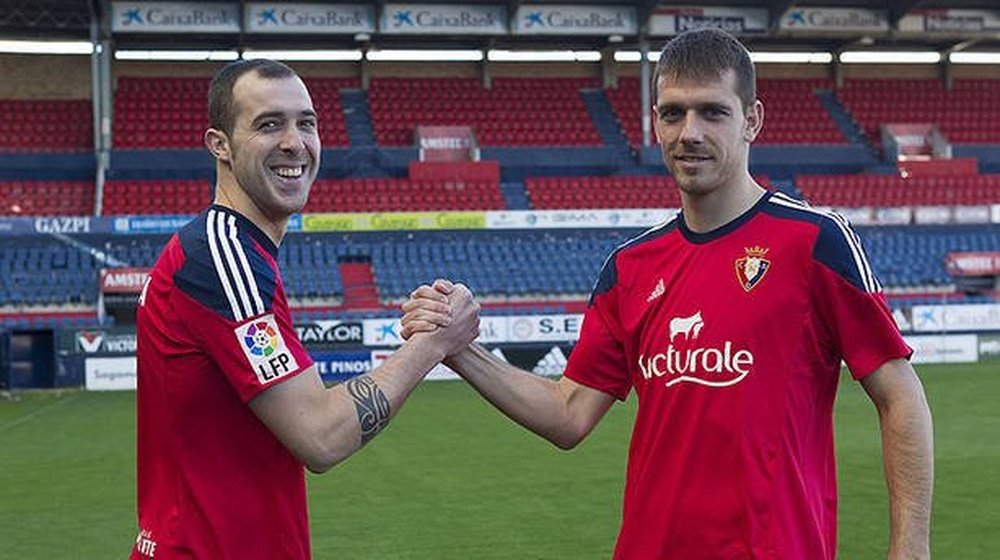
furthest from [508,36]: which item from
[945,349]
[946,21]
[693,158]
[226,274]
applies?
[226,274]

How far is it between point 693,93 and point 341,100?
3326cm

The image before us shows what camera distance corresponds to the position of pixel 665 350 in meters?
3.12

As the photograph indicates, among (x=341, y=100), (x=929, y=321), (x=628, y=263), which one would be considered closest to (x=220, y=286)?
(x=628, y=263)

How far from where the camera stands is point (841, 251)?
2.97 metres

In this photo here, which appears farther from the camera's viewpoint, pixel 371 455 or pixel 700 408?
pixel 371 455

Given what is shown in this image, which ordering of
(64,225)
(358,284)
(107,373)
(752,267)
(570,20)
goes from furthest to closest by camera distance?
(570,20) < (358,284) < (64,225) < (107,373) < (752,267)

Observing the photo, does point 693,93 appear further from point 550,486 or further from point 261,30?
point 261,30

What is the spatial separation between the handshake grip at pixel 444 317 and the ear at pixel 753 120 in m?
1.01

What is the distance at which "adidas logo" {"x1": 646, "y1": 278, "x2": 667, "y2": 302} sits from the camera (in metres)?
3.19

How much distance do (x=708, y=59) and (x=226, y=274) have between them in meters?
1.34

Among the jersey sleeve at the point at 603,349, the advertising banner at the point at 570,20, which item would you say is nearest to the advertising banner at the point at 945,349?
the advertising banner at the point at 570,20

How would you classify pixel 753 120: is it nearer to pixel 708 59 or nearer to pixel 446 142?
pixel 708 59

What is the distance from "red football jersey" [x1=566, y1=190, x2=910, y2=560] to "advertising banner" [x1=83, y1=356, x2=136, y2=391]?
20.4 meters

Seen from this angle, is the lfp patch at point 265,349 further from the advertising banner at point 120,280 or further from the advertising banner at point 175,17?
the advertising banner at point 175,17
